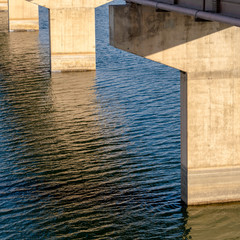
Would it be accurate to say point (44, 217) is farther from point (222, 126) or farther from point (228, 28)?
point (228, 28)

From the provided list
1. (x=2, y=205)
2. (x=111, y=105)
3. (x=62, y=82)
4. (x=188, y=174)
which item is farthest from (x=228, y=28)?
(x=62, y=82)

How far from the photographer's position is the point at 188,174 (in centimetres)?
2309

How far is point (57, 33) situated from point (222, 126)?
97.3 feet

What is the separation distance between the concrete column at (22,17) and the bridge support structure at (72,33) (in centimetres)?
2571

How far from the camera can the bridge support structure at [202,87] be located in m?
22.3

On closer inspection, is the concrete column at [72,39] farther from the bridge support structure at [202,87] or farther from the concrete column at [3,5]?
the concrete column at [3,5]

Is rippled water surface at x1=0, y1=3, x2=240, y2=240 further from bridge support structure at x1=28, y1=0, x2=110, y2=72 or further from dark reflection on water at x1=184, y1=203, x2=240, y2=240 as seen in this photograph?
bridge support structure at x1=28, y1=0, x2=110, y2=72

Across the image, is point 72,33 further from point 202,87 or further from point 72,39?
point 202,87

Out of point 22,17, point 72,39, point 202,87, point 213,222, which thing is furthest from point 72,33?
point 213,222

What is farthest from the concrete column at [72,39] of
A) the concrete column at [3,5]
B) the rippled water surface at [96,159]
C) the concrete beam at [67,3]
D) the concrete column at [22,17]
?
the concrete column at [3,5]

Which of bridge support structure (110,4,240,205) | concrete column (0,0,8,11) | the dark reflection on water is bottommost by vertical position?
the dark reflection on water

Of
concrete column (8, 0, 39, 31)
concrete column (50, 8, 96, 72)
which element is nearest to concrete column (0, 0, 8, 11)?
concrete column (8, 0, 39, 31)

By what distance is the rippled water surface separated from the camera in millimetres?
22859

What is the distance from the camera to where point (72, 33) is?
50344mm
